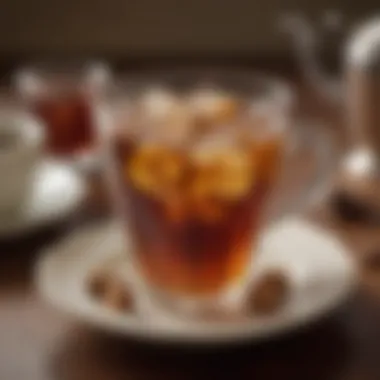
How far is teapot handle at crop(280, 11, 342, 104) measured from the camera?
1022mm

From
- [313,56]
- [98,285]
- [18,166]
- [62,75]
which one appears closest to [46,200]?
[18,166]

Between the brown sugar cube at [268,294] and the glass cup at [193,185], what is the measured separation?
0.02 metres

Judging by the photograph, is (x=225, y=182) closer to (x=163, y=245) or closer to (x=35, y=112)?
(x=163, y=245)

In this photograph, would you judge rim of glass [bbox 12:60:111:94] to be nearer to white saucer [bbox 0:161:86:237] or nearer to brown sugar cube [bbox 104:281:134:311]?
white saucer [bbox 0:161:86:237]

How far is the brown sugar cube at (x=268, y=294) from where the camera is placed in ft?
1.95

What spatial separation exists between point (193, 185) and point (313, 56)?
45 cm

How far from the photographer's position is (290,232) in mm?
694

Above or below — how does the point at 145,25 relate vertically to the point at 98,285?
above

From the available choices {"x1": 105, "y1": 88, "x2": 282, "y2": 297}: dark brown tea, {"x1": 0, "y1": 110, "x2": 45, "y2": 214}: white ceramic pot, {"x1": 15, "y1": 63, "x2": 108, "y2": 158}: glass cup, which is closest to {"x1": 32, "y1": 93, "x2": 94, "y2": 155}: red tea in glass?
{"x1": 15, "y1": 63, "x2": 108, "y2": 158}: glass cup

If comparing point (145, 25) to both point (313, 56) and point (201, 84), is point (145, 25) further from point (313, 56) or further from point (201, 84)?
point (201, 84)

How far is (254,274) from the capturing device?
65 cm

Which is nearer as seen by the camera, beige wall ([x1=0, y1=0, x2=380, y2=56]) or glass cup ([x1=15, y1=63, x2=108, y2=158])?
Answer: glass cup ([x1=15, y1=63, x2=108, y2=158])

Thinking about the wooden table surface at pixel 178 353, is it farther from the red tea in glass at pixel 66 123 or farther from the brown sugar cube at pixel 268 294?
the red tea in glass at pixel 66 123

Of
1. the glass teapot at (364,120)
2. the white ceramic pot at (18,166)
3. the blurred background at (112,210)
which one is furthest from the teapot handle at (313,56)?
the white ceramic pot at (18,166)
